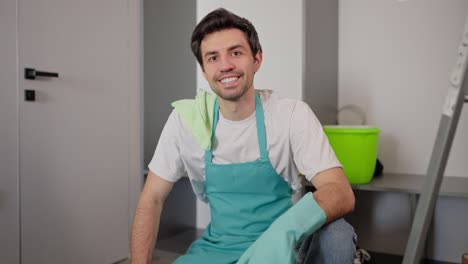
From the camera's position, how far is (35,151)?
176cm

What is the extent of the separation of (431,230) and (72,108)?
69.2 inches

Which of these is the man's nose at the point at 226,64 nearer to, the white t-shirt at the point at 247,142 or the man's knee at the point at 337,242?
the white t-shirt at the point at 247,142

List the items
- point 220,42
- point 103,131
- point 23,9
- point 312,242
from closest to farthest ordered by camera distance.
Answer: point 312,242 < point 220,42 < point 23,9 < point 103,131

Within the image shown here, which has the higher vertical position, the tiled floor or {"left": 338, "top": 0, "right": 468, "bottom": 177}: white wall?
{"left": 338, "top": 0, "right": 468, "bottom": 177}: white wall

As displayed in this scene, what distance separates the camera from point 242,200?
4.24ft

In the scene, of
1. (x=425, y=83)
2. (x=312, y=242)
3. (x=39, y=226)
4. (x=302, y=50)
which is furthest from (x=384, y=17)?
(x=39, y=226)

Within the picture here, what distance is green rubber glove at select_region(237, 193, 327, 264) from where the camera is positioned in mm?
910

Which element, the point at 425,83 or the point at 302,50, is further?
the point at 425,83

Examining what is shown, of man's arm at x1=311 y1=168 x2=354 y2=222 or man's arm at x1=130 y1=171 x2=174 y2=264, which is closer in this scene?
man's arm at x1=311 y1=168 x2=354 y2=222

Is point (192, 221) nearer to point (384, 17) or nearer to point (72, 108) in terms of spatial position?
point (72, 108)

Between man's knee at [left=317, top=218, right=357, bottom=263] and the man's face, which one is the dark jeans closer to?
man's knee at [left=317, top=218, right=357, bottom=263]

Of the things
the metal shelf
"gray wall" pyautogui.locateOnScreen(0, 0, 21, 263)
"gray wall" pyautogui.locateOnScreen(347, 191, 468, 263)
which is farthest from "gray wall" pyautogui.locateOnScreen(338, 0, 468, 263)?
"gray wall" pyautogui.locateOnScreen(0, 0, 21, 263)

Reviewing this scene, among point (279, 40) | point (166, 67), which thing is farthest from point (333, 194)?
point (166, 67)

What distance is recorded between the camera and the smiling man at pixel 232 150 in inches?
48.5
